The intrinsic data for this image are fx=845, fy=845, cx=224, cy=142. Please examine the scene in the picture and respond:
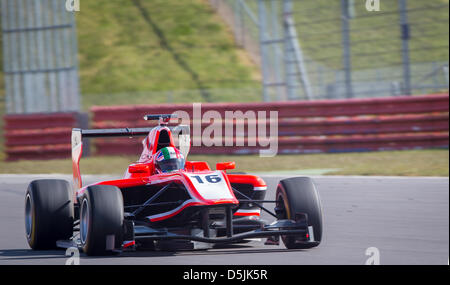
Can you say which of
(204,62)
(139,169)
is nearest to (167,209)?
(139,169)

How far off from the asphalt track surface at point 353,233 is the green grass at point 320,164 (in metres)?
1.51

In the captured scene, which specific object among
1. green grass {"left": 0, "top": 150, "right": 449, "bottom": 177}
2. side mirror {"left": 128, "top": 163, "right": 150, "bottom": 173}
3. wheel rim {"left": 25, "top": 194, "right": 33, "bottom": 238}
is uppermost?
side mirror {"left": 128, "top": 163, "right": 150, "bottom": 173}

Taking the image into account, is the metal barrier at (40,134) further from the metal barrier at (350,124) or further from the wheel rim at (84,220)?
the wheel rim at (84,220)

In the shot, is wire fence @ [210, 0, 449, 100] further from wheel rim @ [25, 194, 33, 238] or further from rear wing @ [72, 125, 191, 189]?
wheel rim @ [25, 194, 33, 238]

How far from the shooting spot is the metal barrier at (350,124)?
18.7 m

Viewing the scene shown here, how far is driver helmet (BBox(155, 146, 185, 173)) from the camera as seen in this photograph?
8258 millimetres

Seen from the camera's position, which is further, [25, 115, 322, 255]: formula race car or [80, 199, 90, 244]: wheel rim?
[80, 199, 90, 244]: wheel rim

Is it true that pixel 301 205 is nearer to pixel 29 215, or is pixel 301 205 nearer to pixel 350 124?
pixel 29 215

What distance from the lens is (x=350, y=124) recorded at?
19156 mm

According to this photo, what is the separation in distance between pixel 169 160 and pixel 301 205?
1.45m

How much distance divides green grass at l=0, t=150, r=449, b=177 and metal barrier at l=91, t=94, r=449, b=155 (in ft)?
0.89

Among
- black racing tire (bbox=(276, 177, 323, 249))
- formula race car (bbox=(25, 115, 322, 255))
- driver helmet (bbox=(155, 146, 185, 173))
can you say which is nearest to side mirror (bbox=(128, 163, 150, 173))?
formula race car (bbox=(25, 115, 322, 255))
